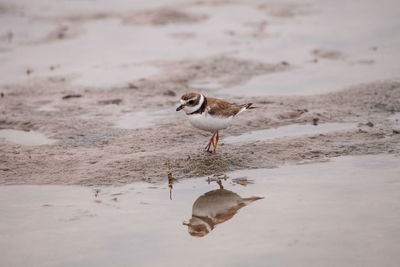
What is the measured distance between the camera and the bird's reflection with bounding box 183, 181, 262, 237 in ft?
18.4

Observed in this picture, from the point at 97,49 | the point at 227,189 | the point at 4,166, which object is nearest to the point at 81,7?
the point at 97,49

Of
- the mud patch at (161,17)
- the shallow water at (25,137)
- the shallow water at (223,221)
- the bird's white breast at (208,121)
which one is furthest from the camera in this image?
the mud patch at (161,17)

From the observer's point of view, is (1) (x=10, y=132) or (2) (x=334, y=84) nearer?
(1) (x=10, y=132)

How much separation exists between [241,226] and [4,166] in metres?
3.48

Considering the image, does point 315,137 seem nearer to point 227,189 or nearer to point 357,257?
point 227,189

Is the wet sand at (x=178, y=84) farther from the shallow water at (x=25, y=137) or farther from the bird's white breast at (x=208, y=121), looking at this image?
the bird's white breast at (x=208, y=121)

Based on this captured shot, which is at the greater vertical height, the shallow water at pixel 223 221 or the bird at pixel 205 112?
the bird at pixel 205 112

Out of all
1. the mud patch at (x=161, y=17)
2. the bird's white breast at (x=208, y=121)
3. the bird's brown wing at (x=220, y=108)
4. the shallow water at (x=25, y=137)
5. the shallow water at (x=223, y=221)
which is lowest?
the shallow water at (x=223, y=221)

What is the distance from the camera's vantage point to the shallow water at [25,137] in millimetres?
8305

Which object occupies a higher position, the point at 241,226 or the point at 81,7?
the point at 81,7

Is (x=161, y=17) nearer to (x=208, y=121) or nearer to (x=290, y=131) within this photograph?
(x=290, y=131)

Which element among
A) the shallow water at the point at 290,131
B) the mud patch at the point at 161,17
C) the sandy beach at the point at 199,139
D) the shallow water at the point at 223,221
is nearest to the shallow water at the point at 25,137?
the sandy beach at the point at 199,139

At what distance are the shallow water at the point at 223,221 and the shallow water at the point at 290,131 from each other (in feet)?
4.13

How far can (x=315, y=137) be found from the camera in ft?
26.6
